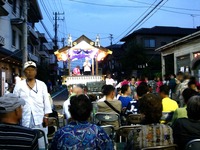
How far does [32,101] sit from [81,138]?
7.50 feet

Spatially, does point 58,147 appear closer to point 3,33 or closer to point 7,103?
point 7,103

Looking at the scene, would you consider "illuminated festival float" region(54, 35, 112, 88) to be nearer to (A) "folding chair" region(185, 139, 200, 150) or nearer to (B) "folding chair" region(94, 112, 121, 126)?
(B) "folding chair" region(94, 112, 121, 126)

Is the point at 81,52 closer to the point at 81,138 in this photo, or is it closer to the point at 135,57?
the point at 81,138

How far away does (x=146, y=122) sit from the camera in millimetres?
3721

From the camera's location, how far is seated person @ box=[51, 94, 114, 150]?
312 centimetres

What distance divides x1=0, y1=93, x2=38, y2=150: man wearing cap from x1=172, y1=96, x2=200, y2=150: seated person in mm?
1809

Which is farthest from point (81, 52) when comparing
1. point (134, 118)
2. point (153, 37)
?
point (153, 37)

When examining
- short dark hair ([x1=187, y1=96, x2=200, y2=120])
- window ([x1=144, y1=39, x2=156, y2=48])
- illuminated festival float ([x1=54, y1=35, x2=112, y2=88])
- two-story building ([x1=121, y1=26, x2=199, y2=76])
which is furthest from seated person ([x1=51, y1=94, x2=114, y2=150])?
window ([x1=144, y1=39, x2=156, y2=48])

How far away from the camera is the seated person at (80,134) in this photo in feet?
10.2

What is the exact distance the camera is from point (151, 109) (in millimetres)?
3721

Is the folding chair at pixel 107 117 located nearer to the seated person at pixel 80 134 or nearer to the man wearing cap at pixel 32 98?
the man wearing cap at pixel 32 98

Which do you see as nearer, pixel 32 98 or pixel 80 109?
pixel 80 109

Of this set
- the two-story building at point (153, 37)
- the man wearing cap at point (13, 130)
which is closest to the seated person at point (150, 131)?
the man wearing cap at point (13, 130)

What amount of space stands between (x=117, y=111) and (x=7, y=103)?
3.74 meters
